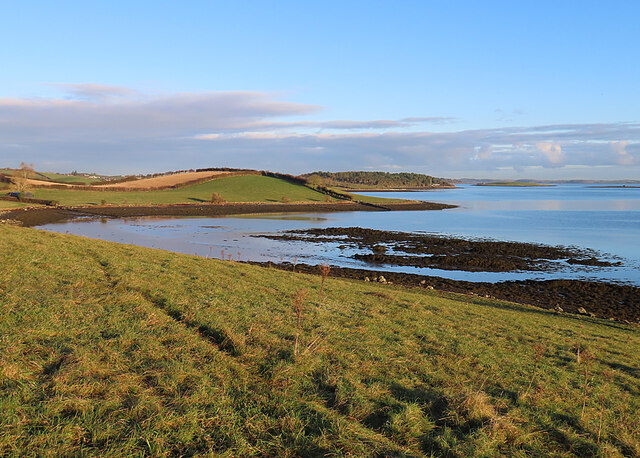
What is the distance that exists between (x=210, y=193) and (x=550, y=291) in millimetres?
96686

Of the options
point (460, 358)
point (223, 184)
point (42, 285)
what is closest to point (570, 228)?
point (460, 358)

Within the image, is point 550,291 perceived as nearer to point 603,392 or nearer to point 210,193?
point 603,392

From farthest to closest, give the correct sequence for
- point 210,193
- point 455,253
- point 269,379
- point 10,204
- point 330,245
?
point 210,193 → point 10,204 → point 330,245 → point 455,253 → point 269,379

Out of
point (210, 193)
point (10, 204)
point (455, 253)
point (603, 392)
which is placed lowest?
point (455, 253)

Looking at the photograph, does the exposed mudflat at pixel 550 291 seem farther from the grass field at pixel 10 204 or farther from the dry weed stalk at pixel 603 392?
the grass field at pixel 10 204

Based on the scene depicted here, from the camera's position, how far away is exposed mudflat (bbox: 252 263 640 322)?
22766 millimetres

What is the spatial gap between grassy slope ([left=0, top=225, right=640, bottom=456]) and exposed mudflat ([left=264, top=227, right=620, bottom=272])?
23.7 metres

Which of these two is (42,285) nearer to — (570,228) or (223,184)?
(570,228)

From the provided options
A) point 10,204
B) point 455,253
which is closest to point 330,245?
point 455,253

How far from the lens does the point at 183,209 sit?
8506cm

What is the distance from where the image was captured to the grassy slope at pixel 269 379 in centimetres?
497

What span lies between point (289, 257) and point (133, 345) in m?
29.7

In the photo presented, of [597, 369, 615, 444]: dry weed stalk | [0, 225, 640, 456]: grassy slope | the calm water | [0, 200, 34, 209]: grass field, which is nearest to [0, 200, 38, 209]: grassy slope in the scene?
[0, 200, 34, 209]: grass field

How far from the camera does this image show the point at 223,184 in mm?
124562
